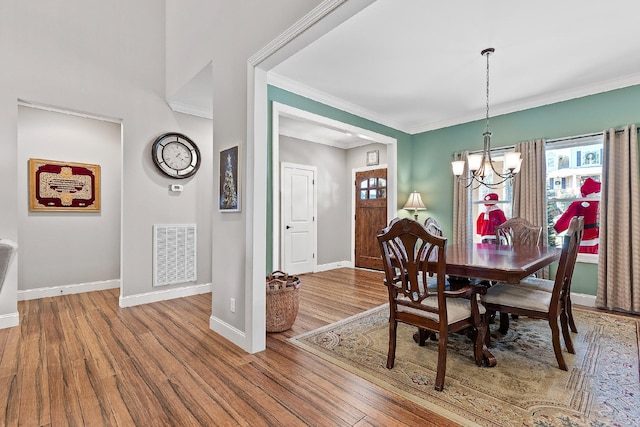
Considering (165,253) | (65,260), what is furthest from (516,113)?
(65,260)

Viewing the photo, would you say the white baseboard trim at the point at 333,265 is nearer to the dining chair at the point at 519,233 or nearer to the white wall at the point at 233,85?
the dining chair at the point at 519,233

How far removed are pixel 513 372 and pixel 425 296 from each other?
882 millimetres

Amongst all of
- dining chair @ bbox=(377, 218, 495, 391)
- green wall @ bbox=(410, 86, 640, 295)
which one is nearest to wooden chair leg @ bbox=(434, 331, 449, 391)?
dining chair @ bbox=(377, 218, 495, 391)

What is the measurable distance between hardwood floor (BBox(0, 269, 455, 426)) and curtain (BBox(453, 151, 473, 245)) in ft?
8.90

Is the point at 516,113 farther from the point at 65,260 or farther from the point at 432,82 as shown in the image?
the point at 65,260

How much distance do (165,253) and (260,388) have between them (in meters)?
2.73

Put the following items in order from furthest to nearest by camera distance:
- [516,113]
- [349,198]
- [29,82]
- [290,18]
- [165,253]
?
[349,198], [516,113], [165,253], [29,82], [290,18]

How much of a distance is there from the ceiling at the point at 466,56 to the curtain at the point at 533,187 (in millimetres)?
639

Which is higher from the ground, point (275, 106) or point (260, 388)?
point (275, 106)

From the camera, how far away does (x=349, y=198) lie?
664 cm

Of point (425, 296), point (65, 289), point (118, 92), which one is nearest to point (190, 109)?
point (118, 92)

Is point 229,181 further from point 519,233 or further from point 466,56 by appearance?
point 519,233

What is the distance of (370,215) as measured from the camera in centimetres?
620

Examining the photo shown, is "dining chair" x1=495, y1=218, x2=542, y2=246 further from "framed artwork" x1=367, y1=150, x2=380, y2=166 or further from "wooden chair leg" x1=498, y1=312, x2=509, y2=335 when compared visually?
"framed artwork" x1=367, y1=150, x2=380, y2=166
